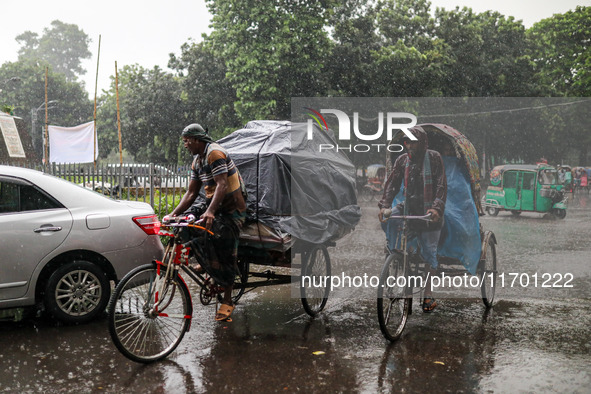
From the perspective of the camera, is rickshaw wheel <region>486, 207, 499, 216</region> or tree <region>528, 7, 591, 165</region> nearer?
rickshaw wheel <region>486, 207, 499, 216</region>

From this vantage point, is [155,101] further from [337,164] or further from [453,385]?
[453,385]

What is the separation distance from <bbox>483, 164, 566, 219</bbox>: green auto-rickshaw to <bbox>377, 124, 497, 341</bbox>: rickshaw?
244 mm

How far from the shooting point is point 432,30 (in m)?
33.9

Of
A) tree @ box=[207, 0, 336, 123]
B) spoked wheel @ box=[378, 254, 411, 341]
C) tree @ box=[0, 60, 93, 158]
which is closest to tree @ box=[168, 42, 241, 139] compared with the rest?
tree @ box=[207, 0, 336, 123]

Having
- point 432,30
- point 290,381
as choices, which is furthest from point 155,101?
point 290,381

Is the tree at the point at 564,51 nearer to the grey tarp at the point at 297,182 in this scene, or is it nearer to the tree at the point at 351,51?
the tree at the point at 351,51

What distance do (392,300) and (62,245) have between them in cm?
320

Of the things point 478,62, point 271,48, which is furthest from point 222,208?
point 478,62

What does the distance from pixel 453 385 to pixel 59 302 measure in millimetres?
3729

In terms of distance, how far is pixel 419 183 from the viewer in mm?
5742

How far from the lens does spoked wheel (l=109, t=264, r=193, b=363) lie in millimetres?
4457

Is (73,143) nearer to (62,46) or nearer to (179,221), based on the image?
(179,221)

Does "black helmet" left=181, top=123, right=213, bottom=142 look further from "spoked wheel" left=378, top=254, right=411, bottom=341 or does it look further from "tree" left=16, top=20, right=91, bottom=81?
"tree" left=16, top=20, right=91, bottom=81

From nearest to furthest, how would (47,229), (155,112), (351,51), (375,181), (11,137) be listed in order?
1. (47,229)
2. (375,181)
3. (11,137)
4. (351,51)
5. (155,112)
